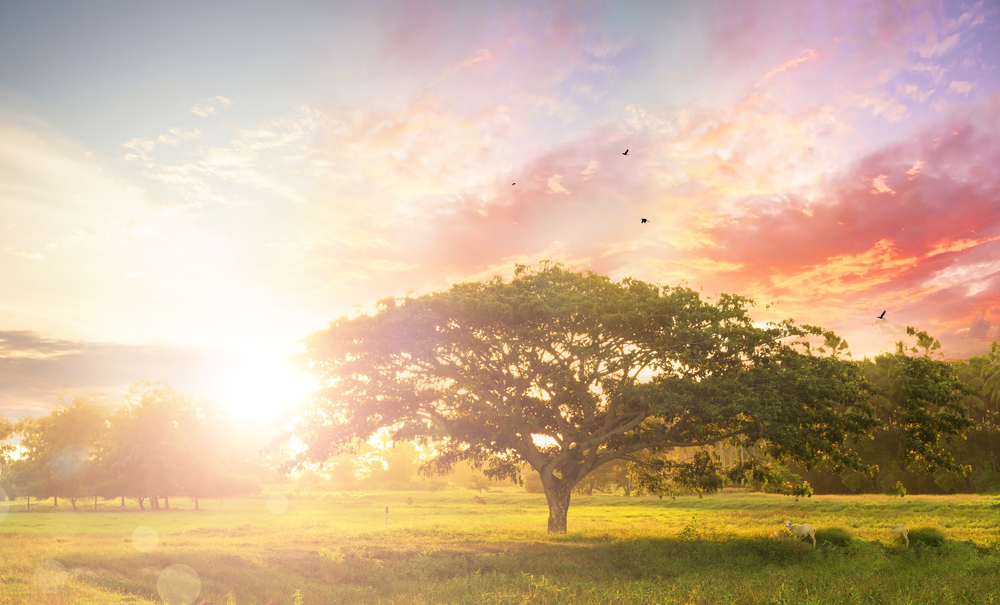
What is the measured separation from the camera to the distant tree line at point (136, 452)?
61.4 metres

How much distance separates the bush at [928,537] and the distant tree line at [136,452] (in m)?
63.2

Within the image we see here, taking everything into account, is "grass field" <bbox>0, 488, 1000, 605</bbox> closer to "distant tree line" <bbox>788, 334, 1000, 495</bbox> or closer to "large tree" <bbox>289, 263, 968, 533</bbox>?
"large tree" <bbox>289, 263, 968, 533</bbox>

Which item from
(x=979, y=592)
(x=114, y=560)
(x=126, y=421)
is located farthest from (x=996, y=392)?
(x=126, y=421)

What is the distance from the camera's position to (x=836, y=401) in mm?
25281

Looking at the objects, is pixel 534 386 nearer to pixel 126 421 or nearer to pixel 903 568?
pixel 903 568

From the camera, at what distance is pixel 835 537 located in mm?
25875

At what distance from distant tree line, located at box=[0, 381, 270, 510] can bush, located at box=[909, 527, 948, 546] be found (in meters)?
63.2

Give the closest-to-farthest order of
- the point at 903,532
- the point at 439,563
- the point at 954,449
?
the point at 439,563 → the point at 903,532 → the point at 954,449

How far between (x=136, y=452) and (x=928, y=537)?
67.3 m

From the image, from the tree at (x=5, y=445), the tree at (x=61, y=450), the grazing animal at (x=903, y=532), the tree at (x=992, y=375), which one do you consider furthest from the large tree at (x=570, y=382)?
the tree at (x=5, y=445)

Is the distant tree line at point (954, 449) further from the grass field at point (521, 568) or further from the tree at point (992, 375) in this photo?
the grass field at point (521, 568)

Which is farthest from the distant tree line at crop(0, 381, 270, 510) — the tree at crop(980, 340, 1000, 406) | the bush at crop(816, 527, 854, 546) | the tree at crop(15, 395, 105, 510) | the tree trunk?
the tree at crop(980, 340, 1000, 406)

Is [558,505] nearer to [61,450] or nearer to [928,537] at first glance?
[928,537]

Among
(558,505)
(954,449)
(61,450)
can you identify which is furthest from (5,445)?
(954,449)
